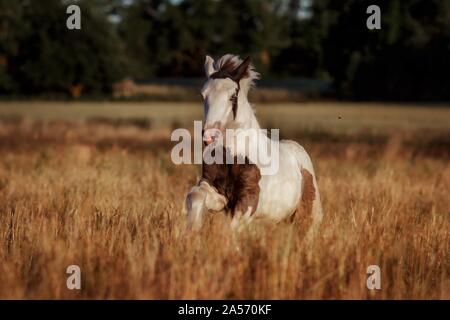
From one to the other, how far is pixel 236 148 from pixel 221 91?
685 mm

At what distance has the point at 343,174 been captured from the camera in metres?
16.5

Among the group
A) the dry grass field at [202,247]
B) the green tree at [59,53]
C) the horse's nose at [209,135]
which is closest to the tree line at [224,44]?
the green tree at [59,53]

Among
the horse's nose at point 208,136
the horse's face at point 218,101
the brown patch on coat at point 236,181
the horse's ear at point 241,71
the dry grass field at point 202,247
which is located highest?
the horse's ear at point 241,71

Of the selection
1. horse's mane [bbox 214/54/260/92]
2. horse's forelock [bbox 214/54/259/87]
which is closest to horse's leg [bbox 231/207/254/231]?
horse's mane [bbox 214/54/260/92]

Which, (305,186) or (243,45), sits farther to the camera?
(243,45)

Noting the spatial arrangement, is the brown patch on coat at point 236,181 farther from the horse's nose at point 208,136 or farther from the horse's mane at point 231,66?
the horse's mane at point 231,66

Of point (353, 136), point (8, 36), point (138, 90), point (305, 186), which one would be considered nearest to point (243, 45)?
point (138, 90)

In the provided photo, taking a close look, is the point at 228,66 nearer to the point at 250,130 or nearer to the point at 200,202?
the point at 250,130

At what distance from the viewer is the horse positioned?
7.16m

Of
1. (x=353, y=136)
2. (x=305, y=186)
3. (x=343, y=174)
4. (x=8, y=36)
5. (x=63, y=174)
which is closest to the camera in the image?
(x=305, y=186)

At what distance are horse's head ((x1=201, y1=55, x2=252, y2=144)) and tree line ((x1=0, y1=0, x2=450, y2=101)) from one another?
3180cm

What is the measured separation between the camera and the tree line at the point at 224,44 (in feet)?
213

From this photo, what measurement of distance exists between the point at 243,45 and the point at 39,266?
89.6 m
